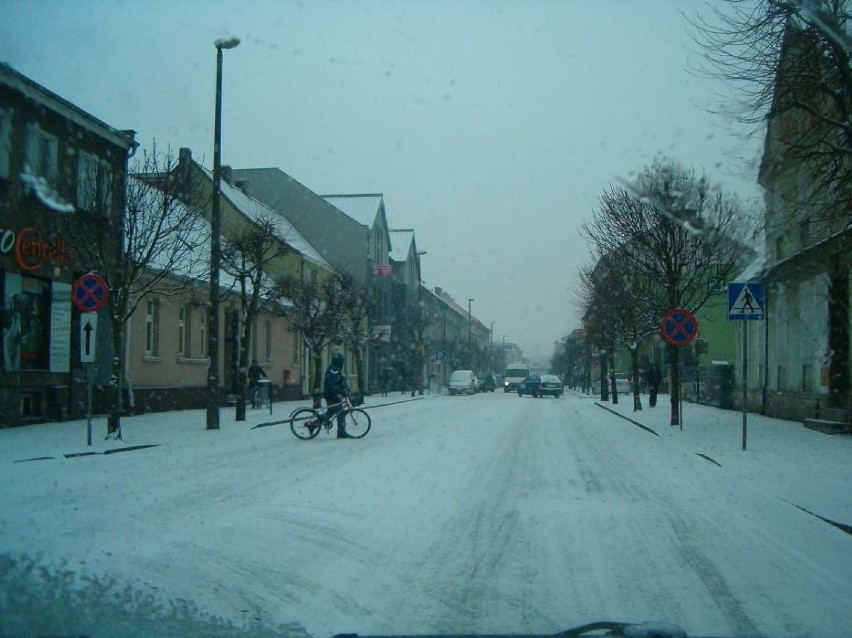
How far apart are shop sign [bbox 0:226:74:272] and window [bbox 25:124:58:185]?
1484 millimetres

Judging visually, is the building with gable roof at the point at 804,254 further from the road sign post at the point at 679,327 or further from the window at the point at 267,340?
the window at the point at 267,340

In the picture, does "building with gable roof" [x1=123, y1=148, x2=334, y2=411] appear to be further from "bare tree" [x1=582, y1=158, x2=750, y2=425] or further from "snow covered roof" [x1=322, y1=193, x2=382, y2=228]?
"snow covered roof" [x1=322, y1=193, x2=382, y2=228]

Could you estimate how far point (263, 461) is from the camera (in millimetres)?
14461

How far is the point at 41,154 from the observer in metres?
21.3

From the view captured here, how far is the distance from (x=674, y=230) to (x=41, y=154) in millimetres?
16052

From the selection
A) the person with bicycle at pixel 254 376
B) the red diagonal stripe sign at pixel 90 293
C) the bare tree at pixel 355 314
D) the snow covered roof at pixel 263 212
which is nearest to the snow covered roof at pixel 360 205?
the snow covered roof at pixel 263 212

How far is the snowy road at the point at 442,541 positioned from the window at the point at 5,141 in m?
8.79

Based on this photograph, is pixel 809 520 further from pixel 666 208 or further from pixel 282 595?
pixel 666 208

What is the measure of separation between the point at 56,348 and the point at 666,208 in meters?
A: 16.2

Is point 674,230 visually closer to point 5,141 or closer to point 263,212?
point 5,141

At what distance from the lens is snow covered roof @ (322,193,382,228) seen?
60891 millimetres

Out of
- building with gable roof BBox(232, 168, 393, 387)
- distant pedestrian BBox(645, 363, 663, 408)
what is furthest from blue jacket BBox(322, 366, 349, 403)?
building with gable roof BBox(232, 168, 393, 387)

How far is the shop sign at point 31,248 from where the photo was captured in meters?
19.9

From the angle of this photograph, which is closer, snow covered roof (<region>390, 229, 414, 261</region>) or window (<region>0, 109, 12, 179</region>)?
window (<region>0, 109, 12, 179</region>)
